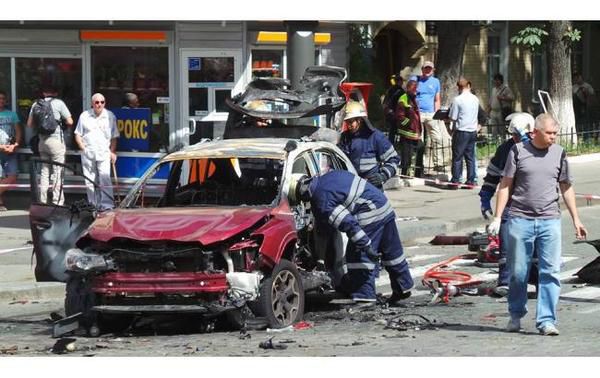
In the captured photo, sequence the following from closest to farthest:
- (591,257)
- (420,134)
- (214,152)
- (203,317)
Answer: (203,317), (214,152), (591,257), (420,134)

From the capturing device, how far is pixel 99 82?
59.6ft

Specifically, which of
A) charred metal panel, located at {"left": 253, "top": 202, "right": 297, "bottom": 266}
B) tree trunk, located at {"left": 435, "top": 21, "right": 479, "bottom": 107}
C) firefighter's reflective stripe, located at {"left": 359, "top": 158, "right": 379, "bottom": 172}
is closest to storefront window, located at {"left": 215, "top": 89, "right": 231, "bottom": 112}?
tree trunk, located at {"left": 435, "top": 21, "right": 479, "bottom": 107}

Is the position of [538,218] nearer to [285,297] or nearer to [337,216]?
[337,216]

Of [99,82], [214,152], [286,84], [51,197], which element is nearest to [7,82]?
[99,82]

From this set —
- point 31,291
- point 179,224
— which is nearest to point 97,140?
point 31,291

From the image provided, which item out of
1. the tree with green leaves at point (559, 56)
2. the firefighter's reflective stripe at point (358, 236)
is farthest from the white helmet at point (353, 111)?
the tree with green leaves at point (559, 56)

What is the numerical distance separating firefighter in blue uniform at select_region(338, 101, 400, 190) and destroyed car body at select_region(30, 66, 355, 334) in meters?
1.04

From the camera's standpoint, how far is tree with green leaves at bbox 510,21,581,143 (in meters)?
23.9

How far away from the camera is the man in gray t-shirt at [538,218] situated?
8977 mm

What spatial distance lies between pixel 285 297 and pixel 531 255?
6.59 feet

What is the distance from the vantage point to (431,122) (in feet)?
68.7

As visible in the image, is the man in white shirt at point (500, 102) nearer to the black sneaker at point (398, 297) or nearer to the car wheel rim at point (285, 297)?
the black sneaker at point (398, 297)

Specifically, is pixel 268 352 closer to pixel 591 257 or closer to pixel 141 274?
pixel 141 274

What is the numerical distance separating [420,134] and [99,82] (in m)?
5.50
